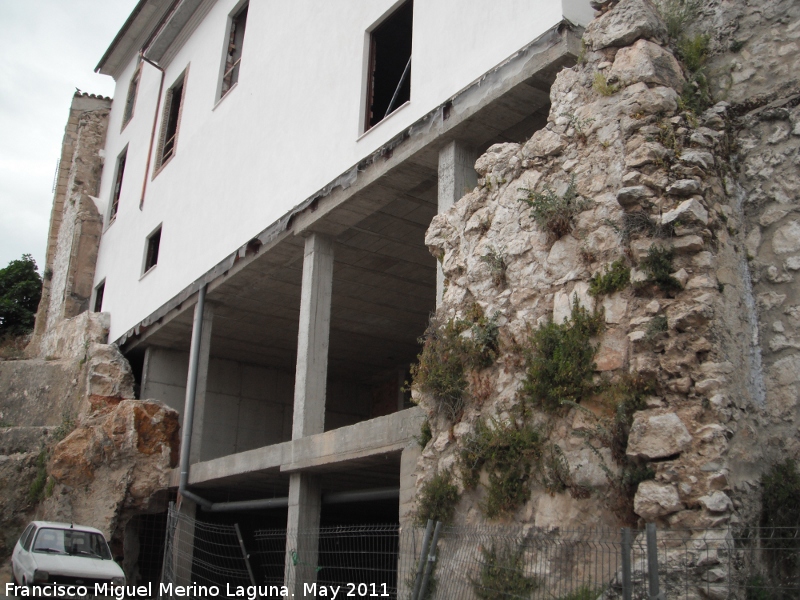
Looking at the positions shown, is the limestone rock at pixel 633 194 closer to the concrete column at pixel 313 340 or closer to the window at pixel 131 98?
the concrete column at pixel 313 340

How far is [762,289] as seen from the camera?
745 cm

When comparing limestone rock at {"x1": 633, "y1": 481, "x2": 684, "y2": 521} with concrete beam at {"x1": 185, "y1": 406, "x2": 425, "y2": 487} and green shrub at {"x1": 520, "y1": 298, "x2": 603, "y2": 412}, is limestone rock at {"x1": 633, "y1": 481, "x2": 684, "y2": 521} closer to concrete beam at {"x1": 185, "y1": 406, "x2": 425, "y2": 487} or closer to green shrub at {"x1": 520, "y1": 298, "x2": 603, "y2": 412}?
green shrub at {"x1": 520, "y1": 298, "x2": 603, "y2": 412}

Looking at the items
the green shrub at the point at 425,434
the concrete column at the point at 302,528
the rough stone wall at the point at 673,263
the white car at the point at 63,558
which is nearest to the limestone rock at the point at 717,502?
the rough stone wall at the point at 673,263

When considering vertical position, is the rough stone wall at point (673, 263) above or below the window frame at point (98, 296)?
below

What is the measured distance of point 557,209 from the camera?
316 inches

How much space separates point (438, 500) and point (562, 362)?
2046 mm

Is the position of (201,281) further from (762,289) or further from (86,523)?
(762,289)

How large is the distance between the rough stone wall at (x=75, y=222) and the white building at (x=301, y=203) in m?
0.51

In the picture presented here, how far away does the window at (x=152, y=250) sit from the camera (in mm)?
19703

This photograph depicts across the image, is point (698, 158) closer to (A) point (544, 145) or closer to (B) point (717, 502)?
(A) point (544, 145)

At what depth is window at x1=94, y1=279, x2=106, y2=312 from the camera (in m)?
22.5

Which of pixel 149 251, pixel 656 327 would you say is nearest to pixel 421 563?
pixel 656 327

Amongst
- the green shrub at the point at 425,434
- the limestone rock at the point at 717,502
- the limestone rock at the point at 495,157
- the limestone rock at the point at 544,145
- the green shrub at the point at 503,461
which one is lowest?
the limestone rock at the point at 717,502

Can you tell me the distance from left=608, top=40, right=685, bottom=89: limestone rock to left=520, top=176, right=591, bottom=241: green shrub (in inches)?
44.5
